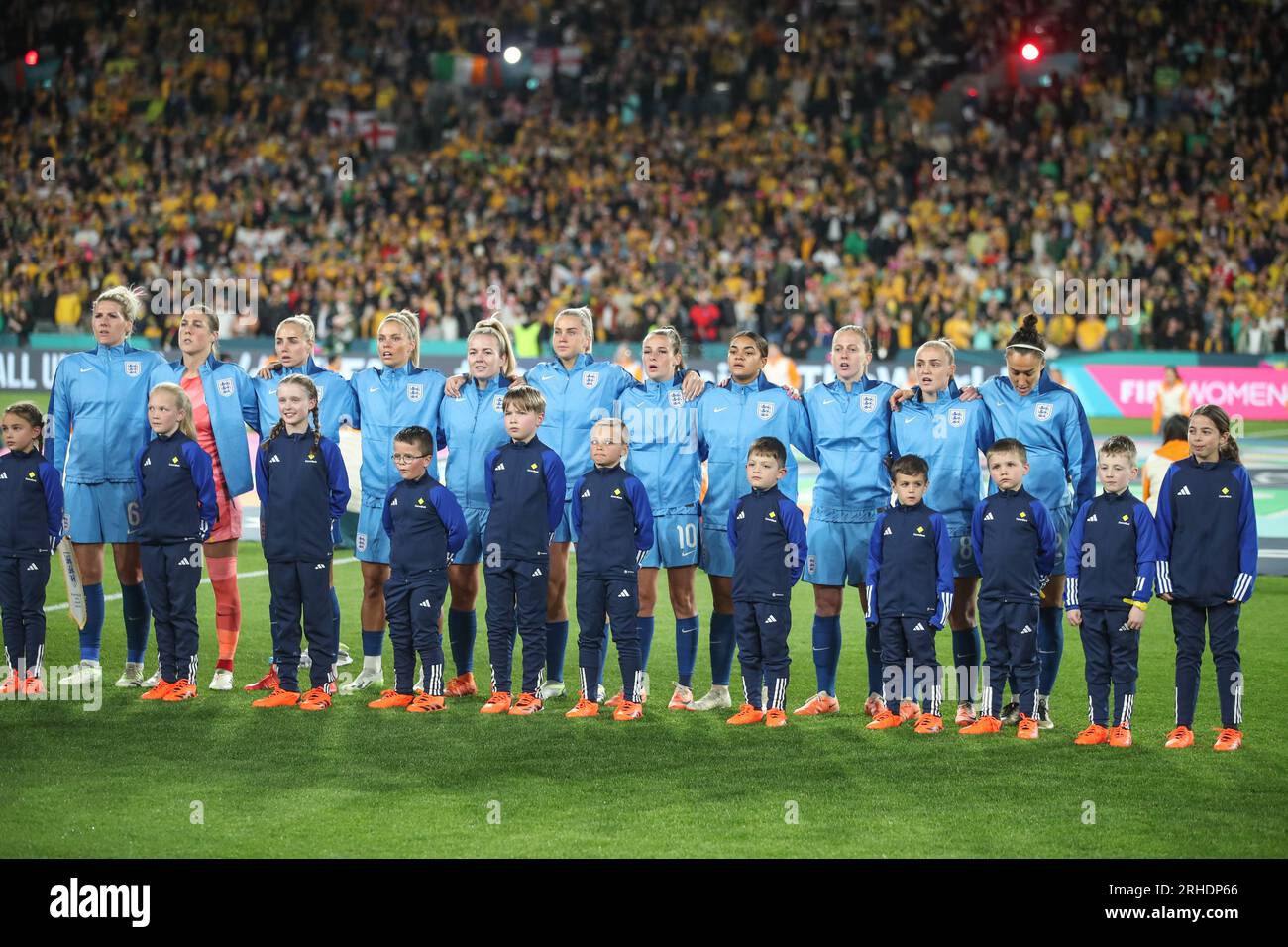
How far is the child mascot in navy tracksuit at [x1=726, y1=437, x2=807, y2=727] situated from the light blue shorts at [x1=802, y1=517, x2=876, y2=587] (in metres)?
0.25

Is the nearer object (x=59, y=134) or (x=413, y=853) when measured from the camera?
(x=413, y=853)

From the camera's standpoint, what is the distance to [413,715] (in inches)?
328

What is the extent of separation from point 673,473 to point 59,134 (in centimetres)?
3047

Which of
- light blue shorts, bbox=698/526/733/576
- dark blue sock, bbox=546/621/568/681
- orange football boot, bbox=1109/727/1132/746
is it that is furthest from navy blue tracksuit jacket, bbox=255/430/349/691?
orange football boot, bbox=1109/727/1132/746

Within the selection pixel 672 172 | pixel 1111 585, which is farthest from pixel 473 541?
pixel 672 172

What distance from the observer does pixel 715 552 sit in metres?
8.64

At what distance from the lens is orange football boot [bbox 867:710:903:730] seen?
8.17 metres

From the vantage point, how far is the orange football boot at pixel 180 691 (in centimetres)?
862

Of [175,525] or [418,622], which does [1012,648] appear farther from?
[175,525]

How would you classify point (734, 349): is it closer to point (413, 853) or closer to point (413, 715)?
point (413, 715)

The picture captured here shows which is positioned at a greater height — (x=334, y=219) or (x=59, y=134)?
(x=59, y=134)

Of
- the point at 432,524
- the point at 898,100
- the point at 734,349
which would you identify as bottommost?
the point at 432,524

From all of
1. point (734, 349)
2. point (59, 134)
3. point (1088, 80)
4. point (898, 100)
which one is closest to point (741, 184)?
point (898, 100)

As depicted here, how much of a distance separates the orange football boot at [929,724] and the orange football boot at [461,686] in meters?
2.54
